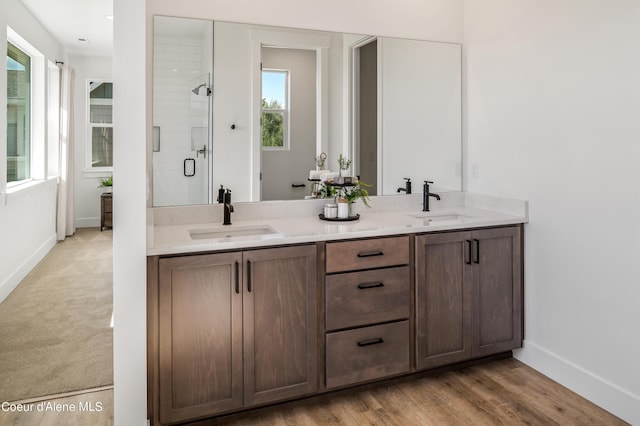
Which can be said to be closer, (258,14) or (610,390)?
(610,390)

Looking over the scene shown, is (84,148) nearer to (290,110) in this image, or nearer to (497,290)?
(290,110)

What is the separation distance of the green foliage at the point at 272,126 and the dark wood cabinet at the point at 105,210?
5.04 m

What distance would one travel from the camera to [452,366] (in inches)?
100

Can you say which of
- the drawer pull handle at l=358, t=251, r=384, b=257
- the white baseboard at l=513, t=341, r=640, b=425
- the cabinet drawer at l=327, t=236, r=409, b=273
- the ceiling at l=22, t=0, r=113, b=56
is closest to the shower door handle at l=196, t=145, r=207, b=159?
the cabinet drawer at l=327, t=236, r=409, b=273

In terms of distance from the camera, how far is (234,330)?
6.50 ft

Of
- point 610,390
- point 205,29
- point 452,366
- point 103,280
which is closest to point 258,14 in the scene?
point 205,29

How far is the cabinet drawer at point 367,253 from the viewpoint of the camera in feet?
7.08

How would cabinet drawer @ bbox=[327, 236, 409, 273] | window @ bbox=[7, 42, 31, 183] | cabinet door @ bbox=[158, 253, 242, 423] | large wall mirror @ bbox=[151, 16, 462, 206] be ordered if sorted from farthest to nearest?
window @ bbox=[7, 42, 31, 183] → large wall mirror @ bbox=[151, 16, 462, 206] → cabinet drawer @ bbox=[327, 236, 409, 273] → cabinet door @ bbox=[158, 253, 242, 423]

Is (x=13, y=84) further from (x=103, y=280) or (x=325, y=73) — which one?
(x=325, y=73)

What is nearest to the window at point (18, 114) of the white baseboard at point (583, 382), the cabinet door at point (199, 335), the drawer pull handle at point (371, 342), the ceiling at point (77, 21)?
the ceiling at point (77, 21)

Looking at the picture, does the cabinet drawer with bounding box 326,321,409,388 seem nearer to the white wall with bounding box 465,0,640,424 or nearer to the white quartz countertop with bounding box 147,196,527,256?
the white quartz countertop with bounding box 147,196,527,256

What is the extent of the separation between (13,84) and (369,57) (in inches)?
158

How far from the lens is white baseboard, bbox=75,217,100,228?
7.29 m

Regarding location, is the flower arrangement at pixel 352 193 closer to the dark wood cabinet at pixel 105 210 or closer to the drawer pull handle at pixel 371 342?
the drawer pull handle at pixel 371 342
